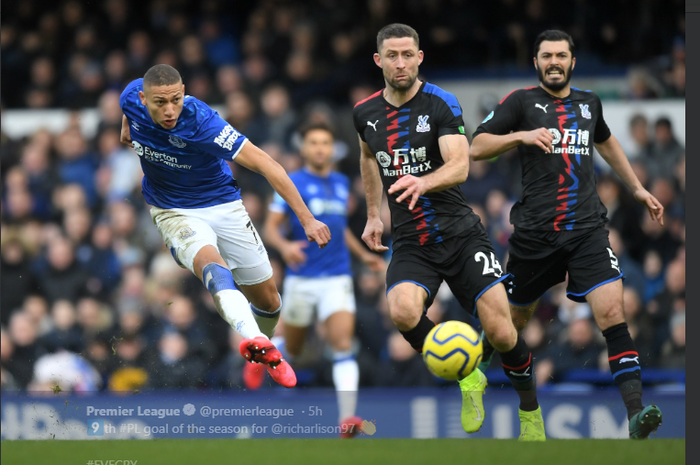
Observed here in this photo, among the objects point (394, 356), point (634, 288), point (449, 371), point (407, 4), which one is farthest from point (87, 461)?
point (407, 4)

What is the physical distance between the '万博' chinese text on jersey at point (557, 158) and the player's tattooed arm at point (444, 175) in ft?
1.63

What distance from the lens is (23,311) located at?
10984 mm

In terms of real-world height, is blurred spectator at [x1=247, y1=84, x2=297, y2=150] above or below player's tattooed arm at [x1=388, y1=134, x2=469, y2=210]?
above

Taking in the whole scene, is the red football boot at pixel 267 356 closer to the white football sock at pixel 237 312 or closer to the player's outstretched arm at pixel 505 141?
the white football sock at pixel 237 312

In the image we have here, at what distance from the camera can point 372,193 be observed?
7.03 m

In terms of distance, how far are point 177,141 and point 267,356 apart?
173cm

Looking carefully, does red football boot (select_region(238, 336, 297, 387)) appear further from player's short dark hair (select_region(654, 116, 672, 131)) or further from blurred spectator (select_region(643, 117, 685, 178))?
player's short dark hair (select_region(654, 116, 672, 131))

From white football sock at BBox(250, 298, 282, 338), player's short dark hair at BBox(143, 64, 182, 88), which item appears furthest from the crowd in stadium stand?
player's short dark hair at BBox(143, 64, 182, 88)

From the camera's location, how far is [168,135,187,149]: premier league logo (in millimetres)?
6734

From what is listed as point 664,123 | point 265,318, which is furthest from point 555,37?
point 664,123

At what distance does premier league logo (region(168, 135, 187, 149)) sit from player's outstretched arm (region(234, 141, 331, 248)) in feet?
1.58

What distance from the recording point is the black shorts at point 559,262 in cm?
662

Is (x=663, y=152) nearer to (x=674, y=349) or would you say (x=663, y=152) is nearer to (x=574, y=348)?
(x=674, y=349)

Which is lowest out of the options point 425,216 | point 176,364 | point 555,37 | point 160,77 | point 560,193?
point 176,364
